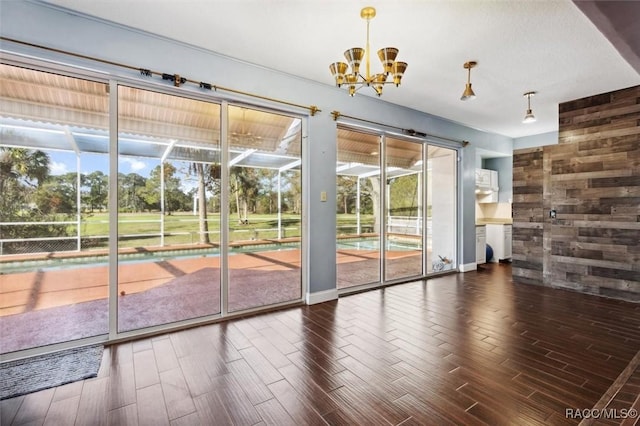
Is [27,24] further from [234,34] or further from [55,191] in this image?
[234,34]

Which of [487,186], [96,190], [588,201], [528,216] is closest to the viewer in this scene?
[96,190]

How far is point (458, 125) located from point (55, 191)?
6.25 metres

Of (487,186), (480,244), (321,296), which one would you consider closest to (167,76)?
(321,296)

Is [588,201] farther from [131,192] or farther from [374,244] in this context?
[131,192]

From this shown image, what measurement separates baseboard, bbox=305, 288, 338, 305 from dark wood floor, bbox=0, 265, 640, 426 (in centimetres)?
35

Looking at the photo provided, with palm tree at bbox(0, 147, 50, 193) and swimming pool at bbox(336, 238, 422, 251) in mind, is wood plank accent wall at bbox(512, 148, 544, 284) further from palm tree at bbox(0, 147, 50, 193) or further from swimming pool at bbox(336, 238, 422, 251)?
palm tree at bbox(0, 147, 50, 193)

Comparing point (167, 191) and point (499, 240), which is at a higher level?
point (167, 191)

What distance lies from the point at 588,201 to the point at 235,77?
17.2 feet

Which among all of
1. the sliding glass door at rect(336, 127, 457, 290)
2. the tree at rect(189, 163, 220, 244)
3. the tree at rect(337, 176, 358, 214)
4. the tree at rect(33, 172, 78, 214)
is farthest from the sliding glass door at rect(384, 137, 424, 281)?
the tree at rect(33, 172, 78, 214)

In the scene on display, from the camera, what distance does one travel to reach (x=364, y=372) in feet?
7.57

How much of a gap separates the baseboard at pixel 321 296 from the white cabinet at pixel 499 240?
4.84 metres

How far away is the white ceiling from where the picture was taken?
8.23 feet

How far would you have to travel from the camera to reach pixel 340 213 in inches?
174

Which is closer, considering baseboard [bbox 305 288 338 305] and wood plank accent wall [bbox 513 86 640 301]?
baseboard [bbox 305 288 338 305]
